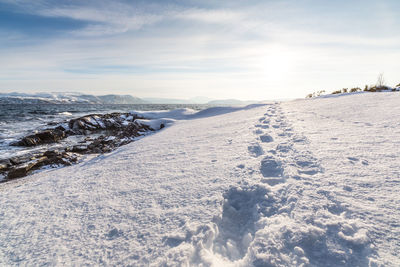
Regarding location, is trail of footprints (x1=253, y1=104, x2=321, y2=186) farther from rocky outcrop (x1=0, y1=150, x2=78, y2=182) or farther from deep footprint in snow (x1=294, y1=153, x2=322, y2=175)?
rocky outcrop (x1=0, y1=150, x2=78, y2=182)

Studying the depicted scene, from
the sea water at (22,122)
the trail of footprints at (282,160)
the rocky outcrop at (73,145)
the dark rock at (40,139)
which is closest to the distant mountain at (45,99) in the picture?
the sea water at (22,122)

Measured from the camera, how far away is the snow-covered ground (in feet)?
3.67

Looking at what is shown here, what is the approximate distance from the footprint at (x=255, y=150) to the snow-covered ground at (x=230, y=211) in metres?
0.11

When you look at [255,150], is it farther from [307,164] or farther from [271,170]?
[307,164]

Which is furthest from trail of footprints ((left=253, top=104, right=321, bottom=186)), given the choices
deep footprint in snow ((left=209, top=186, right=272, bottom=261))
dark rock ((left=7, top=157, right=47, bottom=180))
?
dark rock ((left=7, top=157, right=47, bottom=180))

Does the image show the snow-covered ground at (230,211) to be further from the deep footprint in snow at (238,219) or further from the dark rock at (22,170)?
the dark rock at (22,170)

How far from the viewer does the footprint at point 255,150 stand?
2.52m

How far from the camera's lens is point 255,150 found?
2674mm

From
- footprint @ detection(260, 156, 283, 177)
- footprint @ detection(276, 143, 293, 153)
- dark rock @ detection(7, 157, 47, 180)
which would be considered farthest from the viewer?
dark rock @ detection(7, 157, 47, 180)

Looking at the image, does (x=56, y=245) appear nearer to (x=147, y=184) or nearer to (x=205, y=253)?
(x=147, y=184)

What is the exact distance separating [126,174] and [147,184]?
55 cm

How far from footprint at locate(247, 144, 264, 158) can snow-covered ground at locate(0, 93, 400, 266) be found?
11 centimetres

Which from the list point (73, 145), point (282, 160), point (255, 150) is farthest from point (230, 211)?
point (73, 145)

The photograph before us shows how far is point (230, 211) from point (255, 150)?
134 centimetres
